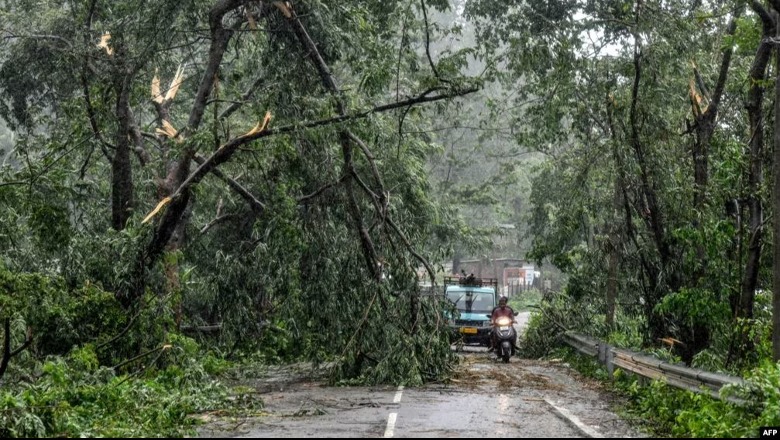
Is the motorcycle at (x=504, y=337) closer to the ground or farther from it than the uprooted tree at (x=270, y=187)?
closer to the ground

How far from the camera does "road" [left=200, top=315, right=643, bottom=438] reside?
11938 mm

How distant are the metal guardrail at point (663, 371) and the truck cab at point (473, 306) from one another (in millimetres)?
10346

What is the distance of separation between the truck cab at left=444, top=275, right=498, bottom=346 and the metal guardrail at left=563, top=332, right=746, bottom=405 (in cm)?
1035

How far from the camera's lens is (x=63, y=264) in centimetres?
1908

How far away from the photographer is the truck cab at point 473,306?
33500 millimetres

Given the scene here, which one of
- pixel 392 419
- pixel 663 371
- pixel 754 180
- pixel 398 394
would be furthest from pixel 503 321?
pixel 392 419

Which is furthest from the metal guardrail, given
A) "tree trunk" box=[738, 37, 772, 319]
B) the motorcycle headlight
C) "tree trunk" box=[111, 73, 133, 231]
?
"tree trunk" box=[111, 73, 133, 231]

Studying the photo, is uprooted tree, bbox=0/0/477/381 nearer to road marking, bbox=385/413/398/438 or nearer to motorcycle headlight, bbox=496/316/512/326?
road marking, bbox=385/413/398/438

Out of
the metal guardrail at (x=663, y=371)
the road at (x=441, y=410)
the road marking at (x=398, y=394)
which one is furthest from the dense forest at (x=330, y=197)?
the metal guardrail at (x=663, y=371)

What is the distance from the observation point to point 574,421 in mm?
12977

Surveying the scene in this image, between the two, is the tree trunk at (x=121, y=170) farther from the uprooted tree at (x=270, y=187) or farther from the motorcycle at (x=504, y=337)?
the motorcycle at (x=504, y=337)

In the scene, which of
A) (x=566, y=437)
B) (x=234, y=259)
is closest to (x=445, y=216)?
(x=234, y=259)

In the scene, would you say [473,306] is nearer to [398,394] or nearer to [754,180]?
[398,394]

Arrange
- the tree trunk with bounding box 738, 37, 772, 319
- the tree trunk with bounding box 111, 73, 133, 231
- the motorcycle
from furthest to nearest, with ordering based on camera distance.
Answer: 1. the motorcycle
2. the tree trunk with bounding box 111, 73, 133, 231
3. the tree trunk with bounding box 738, 37, 772, 319
